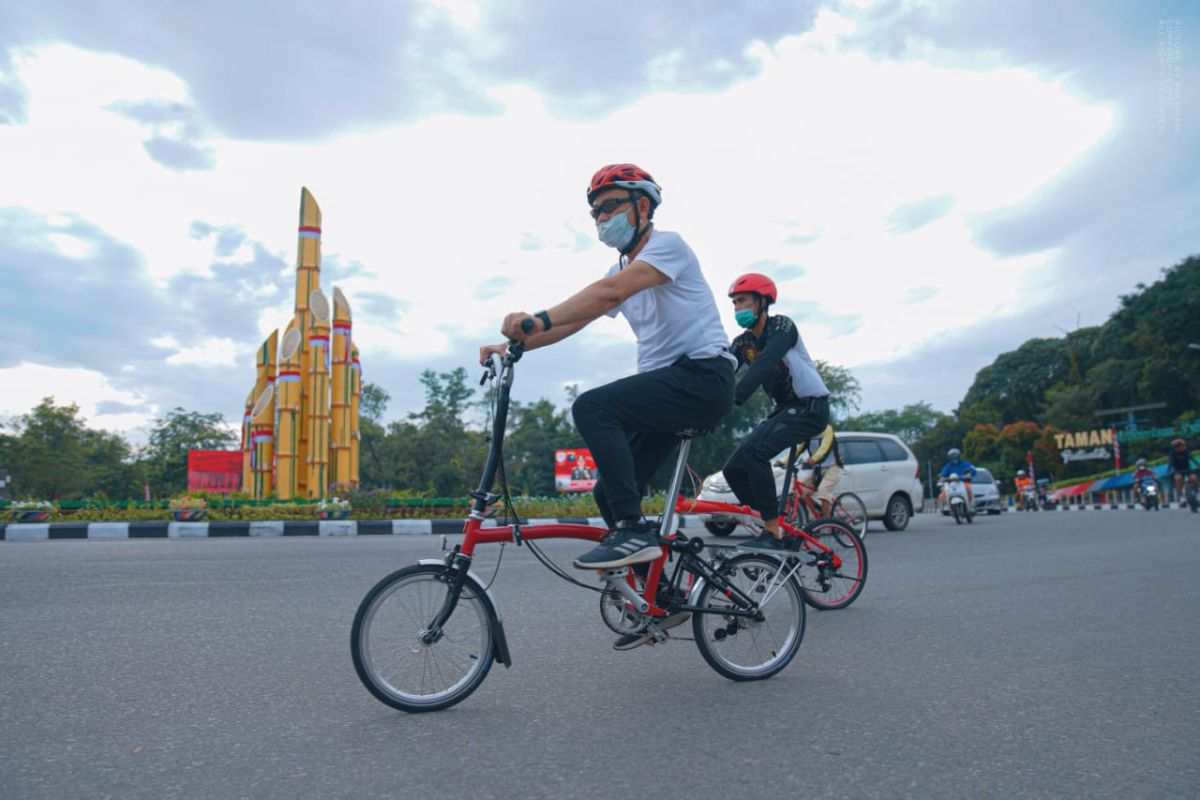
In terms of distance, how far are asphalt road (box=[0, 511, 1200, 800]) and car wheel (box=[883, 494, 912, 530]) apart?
26.8ft

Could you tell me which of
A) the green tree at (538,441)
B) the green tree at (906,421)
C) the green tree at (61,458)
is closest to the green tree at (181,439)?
the green tree at (61,458)

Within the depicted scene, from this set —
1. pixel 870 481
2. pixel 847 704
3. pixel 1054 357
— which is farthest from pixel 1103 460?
pixel 847 704

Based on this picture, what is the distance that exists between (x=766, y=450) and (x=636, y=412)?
189cm

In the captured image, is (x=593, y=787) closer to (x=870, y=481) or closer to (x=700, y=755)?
(x=700, y=755)

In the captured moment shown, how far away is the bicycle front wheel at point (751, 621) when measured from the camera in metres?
3.66

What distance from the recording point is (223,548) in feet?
35.7

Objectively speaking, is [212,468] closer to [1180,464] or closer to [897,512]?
[897,512]

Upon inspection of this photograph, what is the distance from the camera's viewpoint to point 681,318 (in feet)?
12.0

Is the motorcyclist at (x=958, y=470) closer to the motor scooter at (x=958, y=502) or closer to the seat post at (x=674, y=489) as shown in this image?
the motor scooter at (x=958, y=502)

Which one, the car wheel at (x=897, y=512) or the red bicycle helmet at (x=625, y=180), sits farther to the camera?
the car wheel at (x=897, y=512)

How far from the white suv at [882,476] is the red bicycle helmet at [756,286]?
28.5ft

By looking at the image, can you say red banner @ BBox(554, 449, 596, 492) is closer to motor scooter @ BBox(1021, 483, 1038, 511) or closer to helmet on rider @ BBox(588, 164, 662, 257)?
motor scooter @ BBox(1021, 483, 1038, 511)

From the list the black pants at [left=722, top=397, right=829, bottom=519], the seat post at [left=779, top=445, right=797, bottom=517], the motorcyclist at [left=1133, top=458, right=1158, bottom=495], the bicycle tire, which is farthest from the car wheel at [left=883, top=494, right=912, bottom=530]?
the motorcyclist at [left=1133, top=458, right=1158, bottom=495]

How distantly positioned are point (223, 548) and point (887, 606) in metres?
8.06
